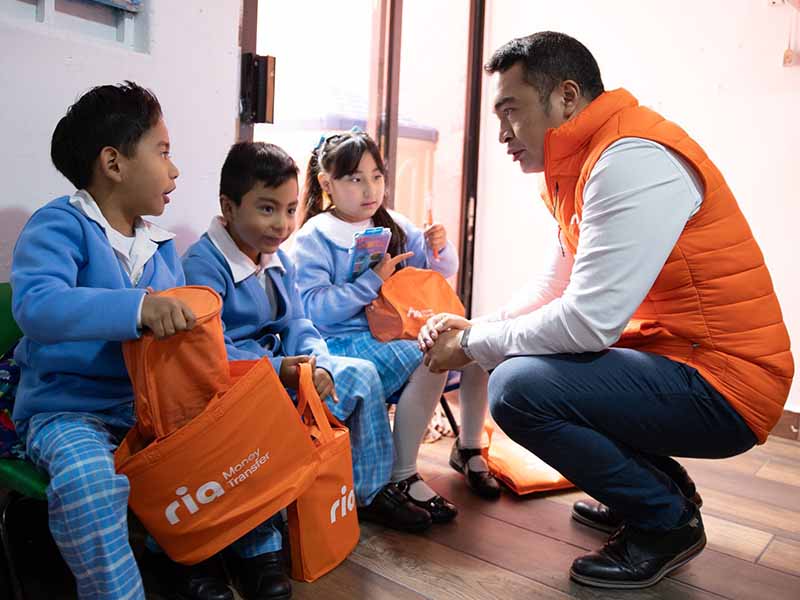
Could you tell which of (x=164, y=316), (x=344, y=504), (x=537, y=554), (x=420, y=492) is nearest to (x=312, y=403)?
(x=344, y=504)

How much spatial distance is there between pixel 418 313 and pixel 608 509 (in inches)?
24.8

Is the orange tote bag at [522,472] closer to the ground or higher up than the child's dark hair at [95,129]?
closer to the ground

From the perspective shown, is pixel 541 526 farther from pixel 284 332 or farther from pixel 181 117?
pixel 181 117

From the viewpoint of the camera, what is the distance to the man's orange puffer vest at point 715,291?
1300 millimetres

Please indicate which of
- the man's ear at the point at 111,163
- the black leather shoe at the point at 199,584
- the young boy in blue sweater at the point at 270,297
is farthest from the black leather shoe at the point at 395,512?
the man's ear at the point at 111,163

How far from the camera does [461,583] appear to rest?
4.53 ft

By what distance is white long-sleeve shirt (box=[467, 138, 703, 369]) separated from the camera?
1.25 m

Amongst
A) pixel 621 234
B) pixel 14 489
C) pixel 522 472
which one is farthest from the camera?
pixel 522 472

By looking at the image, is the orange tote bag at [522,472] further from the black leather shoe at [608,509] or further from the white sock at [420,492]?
the white sock at [420,492]

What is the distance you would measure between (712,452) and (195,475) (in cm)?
95

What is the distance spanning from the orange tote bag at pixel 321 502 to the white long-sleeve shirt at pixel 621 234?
1.50 ft

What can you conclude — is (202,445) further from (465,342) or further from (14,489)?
(465,342)

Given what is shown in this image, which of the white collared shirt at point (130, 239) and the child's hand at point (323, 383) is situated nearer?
the white collared shirt at point (130, 239)

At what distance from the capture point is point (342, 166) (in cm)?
181
